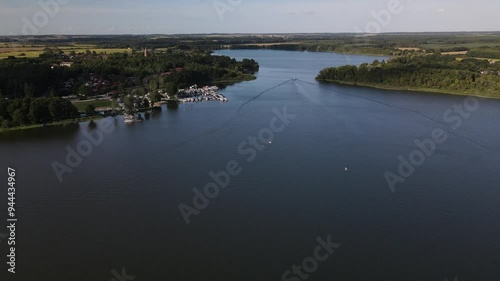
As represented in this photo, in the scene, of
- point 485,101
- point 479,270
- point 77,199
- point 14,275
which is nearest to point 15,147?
point 77,199

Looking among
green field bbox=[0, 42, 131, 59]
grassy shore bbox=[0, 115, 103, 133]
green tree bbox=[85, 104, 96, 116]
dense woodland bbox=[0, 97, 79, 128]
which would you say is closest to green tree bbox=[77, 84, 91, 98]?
green tree bbox=[85, 104, 96, 116]

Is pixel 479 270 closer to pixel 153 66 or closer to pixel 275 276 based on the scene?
pixel 275 276

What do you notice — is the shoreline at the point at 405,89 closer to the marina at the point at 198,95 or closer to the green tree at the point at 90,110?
the marina at the point at 198,95

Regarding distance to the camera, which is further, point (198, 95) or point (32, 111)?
point (198, 95)

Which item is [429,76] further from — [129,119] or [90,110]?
[90,110]

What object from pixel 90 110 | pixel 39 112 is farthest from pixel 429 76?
pixel 39 112

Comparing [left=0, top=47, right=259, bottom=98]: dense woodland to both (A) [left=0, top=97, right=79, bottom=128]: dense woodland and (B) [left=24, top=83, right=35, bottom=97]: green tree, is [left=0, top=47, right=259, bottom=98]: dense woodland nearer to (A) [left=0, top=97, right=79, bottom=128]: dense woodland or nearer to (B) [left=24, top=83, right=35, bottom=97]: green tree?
(B) [left=24, top=83, right=35, bottom=97]: green tree
